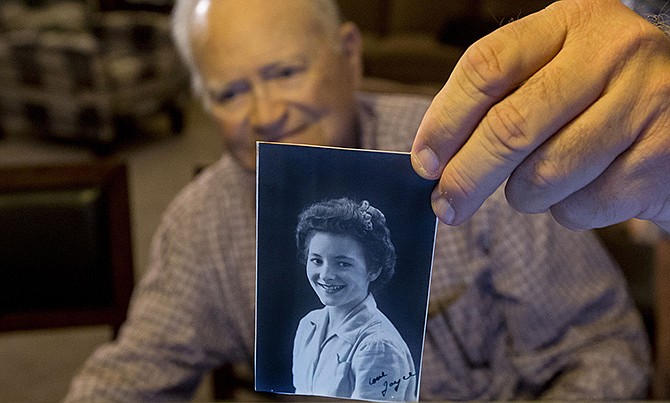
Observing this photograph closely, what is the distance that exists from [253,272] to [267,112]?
0.24 metres

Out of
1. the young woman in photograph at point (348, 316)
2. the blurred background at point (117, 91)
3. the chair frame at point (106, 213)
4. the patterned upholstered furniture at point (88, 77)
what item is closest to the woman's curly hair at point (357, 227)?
the young woman in photograph at point (348, 316)

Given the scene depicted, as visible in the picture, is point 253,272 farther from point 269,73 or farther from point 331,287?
point 331,287

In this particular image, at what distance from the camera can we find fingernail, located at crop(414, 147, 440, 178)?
1.44 feet

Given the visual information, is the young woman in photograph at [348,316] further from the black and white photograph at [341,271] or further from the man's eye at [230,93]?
the man's eye at [230,93]

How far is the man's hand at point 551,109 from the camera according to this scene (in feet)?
1.44

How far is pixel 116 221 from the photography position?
1210 mm

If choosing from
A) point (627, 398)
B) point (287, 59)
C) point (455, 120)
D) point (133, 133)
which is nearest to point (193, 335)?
point (287, 59)

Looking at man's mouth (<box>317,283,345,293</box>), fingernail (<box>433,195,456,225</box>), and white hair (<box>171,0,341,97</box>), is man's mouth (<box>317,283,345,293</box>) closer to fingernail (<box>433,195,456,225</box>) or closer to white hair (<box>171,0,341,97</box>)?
fingernail (<box>433,195,456,225</box>)

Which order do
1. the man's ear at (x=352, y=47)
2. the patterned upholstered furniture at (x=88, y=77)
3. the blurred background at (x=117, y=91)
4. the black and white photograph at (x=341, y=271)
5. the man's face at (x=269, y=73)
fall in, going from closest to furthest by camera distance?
the black and white photograph at (x=341, y=271) < the man's face at (x=269, y=73) < the man's ear at (x=352, y=47) < the blurred background at (x=117, y=91) < the patterned upholstered furniture at (x=88, y=77)

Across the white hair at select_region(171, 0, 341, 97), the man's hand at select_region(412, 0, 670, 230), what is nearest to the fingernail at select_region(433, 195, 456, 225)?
the man's hand at select_region(412, 0, 670, 230)

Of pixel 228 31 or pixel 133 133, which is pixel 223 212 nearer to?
pixel 228 31

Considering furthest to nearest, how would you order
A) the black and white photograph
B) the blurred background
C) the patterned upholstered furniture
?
the patterned upholstered furniture
the blurred background
the black and white photograph

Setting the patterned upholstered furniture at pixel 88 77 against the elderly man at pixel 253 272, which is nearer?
the elderly man at pixel 253 272

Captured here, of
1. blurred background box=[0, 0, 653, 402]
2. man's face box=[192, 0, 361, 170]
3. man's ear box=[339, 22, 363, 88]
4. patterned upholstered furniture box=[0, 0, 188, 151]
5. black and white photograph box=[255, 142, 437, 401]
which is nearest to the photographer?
black and white photograph box=[255, 142, 437, 401]
